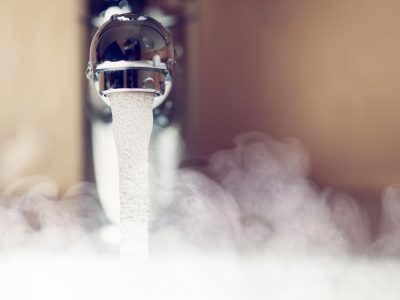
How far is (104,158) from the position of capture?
0.76m

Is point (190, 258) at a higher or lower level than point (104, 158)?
lower

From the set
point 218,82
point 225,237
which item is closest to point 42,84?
point 218,82

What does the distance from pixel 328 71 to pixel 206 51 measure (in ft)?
0.65

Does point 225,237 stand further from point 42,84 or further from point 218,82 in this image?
point 42,84

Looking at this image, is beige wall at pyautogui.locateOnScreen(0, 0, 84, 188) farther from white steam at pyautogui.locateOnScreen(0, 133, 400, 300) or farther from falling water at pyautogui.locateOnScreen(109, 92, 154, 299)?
falling water at pyautogui.locateOnScreen(109, 92, 154, 299)

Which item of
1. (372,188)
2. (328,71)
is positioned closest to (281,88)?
(328,71)

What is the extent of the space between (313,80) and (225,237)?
0.97ft

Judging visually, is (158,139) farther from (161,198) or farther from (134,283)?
(134,283)

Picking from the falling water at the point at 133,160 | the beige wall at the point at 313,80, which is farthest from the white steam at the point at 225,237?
the falling water at the point at 133,160

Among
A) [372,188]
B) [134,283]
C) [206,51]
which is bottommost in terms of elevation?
[134,283]

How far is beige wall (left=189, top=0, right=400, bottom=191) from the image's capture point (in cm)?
73

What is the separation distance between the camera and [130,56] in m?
0.44

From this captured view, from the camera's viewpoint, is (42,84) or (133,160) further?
(42,84)

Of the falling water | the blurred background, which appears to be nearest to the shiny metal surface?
the falling water
